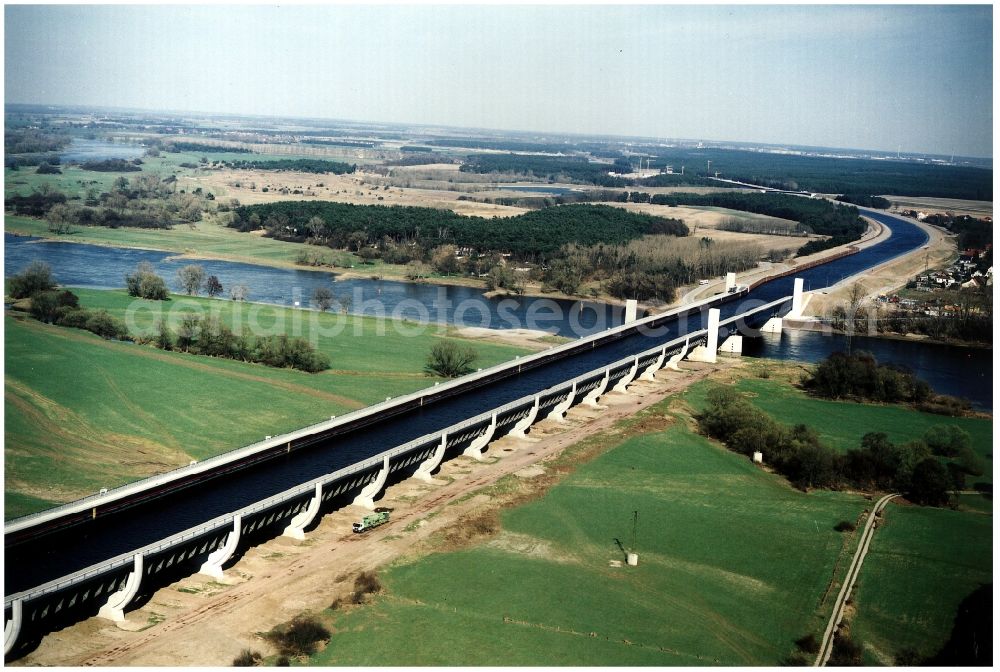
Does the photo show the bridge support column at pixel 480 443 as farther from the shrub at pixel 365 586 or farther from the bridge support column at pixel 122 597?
the bridge support column at pixel 122 597

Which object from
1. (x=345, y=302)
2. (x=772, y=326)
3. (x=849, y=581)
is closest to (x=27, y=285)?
(x=345, y=302)

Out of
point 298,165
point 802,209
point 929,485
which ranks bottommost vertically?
point 929,485

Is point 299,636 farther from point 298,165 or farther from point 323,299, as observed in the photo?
point 298,165

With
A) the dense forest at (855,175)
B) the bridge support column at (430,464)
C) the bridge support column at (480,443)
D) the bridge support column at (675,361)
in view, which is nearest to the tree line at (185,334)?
the bridge support column at (480,443)

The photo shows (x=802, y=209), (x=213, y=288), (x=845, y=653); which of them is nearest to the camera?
(x=845, y=653)

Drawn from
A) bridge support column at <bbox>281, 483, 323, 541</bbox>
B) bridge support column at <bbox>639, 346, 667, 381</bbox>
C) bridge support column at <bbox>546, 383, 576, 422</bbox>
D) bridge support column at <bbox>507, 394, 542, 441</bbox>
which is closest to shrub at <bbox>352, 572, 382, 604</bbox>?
bridge support column at <bbox>281, 483, 323, 541</bbox>

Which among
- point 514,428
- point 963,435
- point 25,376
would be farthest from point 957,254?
point 25,376

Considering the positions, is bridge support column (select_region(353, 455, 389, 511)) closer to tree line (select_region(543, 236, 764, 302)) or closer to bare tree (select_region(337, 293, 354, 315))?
bare tree (select_region(337, 293, 354, 315))
